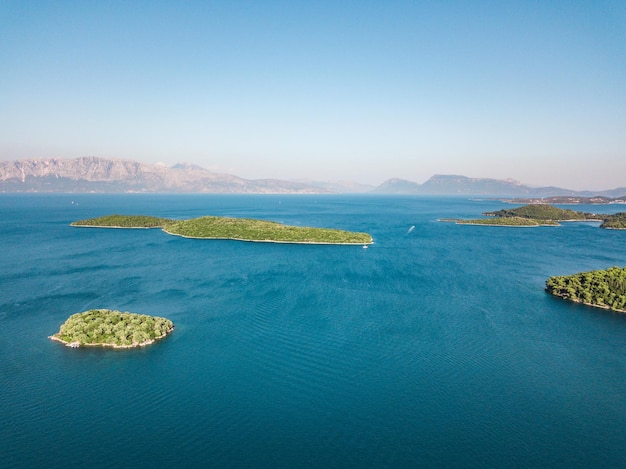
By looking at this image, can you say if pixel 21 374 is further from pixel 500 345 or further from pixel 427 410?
pixel 500 345

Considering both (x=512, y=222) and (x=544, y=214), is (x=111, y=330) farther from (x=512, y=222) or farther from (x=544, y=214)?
(x=544, y=214)

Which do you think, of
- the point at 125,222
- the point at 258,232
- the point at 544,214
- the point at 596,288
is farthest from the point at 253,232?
the point at 544,214

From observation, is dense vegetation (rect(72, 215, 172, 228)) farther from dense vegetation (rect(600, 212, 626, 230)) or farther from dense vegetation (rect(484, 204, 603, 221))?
dense vegetation (rect(600, 212, 626, 230))

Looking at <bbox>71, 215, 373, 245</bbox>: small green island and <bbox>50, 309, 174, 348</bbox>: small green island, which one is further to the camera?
<bbox>71, 215, 373, 245</bbox>: small green island

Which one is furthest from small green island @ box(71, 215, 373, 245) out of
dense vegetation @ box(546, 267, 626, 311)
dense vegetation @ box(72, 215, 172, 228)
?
dense vegetation @ box(546, 267, 626, 311)

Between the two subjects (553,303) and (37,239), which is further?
(37,239)

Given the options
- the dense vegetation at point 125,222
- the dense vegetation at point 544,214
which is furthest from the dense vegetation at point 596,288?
the dense vegetation at point 544,214

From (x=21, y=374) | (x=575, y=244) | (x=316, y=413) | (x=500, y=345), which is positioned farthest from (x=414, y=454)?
(x=575, y=244)
